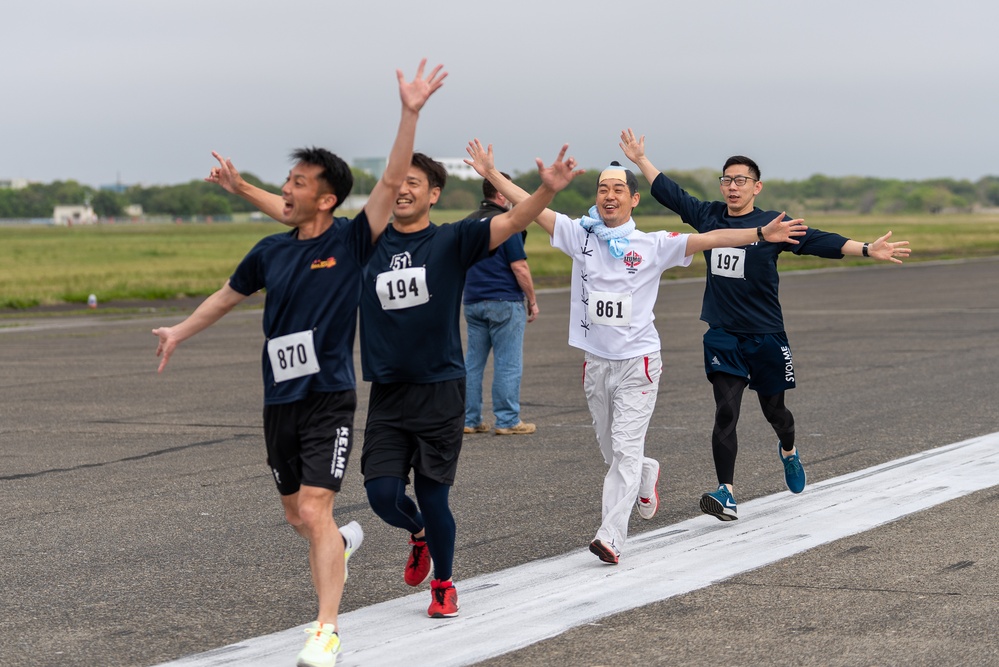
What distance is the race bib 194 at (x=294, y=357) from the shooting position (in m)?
5.01

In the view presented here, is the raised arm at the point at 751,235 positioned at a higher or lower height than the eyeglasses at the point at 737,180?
lower

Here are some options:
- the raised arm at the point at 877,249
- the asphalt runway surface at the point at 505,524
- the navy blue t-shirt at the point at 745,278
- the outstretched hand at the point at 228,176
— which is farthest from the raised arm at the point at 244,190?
the raised arm at the point at 877,249

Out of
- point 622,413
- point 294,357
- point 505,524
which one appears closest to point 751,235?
point 622,413

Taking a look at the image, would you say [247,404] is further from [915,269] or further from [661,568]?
[915,269]

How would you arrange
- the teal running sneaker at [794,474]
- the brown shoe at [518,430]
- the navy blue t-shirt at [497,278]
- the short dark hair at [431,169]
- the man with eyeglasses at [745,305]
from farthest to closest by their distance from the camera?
1. the brown shoe at [518,430]
2. the navy blue t-shirt at [497,278]
3. the teal running sneaker at [794,474]
4. the man with eyeglasses at [745,305]
5. the short dark hair at [431,169]

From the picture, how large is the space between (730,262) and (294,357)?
3.43 meters

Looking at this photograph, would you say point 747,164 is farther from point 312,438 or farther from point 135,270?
point 135,270

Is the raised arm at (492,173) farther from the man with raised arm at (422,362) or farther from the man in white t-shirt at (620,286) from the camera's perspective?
the man with raised arm at (422,362)

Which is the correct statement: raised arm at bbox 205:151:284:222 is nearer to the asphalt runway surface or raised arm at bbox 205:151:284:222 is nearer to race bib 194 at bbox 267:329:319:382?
race bib 194 at bbox 267:329:319:382

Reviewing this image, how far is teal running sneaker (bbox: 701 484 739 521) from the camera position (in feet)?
23.4

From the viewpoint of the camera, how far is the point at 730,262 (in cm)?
770

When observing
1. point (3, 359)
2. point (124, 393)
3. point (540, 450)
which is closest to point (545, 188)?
point (540, 450)

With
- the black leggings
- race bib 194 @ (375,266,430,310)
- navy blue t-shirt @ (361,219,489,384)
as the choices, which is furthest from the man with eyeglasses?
race bib 194 @ (375,266,430,310)

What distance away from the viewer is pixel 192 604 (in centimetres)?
571
